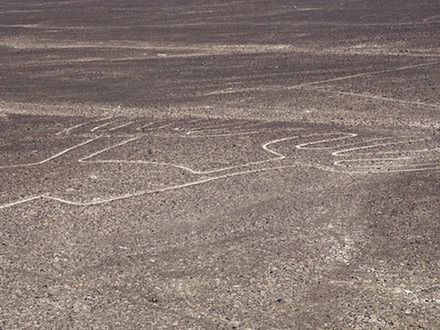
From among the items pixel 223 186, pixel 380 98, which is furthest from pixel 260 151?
pixel 380 98

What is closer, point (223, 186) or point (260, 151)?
point (223, 186)

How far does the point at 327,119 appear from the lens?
40.4 ft

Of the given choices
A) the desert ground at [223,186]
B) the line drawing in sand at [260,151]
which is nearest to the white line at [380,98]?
the desert ground at [223,186]

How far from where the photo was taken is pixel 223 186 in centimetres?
961

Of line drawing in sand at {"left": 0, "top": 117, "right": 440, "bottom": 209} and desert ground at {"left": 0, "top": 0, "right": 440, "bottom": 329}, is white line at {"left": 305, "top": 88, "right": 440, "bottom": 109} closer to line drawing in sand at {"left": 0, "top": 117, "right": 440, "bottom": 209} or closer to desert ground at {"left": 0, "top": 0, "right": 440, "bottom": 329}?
desert ground at {"left": 0, "top": 0, "right": 440, "bottom": 329}

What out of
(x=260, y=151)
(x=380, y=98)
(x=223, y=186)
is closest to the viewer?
(x=223, y=186)

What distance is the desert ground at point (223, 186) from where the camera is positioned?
695 cm

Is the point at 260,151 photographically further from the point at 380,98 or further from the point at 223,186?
the point at 380,98

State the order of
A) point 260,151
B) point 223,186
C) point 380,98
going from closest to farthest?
point 223,186, point 260,151, point 380,98

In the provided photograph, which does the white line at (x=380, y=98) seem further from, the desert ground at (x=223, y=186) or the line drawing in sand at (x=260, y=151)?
the line drawing in sand at (x=260, y=151)

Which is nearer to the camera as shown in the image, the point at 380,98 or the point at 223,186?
the point at 223,186

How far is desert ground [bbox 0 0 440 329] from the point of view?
695 centimetres

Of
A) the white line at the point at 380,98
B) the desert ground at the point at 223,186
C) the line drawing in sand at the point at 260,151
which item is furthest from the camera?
the white line at the point at 380,98

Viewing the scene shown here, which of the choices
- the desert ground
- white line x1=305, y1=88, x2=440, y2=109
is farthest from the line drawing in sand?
white line x1=305, y1=88, x2=440, y2=109
